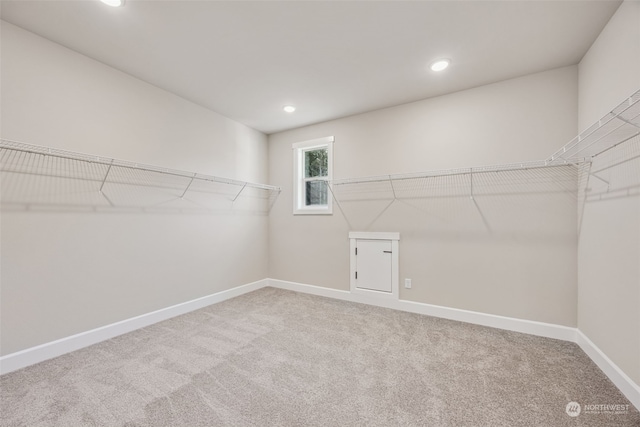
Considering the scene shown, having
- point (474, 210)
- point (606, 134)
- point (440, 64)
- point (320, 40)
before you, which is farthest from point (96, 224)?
point (606, 134)

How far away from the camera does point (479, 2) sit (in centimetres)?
177

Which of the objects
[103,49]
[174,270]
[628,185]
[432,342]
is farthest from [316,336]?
[103,49]

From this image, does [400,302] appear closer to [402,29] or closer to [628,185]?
[628,185]

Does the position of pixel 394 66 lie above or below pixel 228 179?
above

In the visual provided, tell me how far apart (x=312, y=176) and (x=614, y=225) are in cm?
325

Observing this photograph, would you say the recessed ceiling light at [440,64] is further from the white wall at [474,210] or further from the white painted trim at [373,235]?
the white painted trim at [373,235]

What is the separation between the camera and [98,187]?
2.45m

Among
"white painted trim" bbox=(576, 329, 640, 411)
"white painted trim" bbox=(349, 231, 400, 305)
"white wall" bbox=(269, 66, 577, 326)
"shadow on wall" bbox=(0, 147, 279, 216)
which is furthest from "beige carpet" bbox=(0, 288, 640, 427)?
"shadow on wall" bbox=(0, 147, 279, 216)

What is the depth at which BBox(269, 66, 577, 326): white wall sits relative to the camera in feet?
8.23

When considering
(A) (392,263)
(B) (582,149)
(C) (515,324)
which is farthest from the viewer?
(A) (392,263)

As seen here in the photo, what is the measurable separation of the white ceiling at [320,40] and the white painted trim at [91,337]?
8.16ft

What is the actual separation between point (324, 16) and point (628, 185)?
234 cm

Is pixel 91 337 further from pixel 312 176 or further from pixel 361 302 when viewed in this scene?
pixel 312 176

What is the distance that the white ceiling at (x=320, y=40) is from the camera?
1.83 m
